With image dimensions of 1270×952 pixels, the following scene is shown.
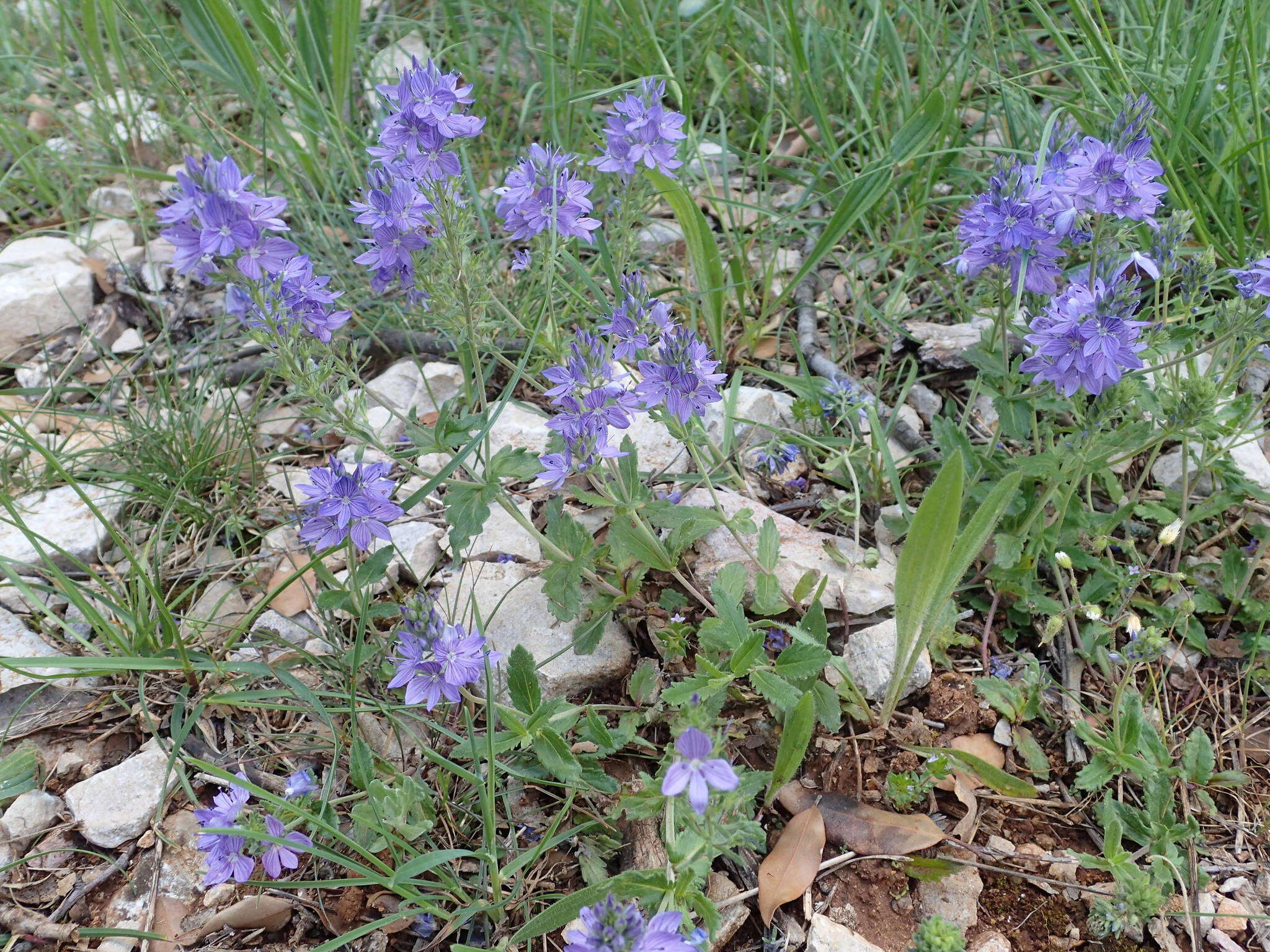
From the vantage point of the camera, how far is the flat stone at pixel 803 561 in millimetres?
2721

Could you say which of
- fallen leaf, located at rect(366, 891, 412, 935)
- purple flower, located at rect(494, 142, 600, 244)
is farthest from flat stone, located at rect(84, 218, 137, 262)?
fallen leaf, located at rect(366, 891, 412, 935)

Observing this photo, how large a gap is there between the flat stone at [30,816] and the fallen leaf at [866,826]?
6.20 feet

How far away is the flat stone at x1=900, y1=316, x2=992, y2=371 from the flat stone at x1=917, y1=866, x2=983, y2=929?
5.61ft

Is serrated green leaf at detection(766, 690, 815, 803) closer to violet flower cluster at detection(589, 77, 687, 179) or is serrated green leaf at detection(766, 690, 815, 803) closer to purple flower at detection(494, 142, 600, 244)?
purple flower at detection(494, 142, 600, 244)

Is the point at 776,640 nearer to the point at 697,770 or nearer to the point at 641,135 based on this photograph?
the point at 697,770

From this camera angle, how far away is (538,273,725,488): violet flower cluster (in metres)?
2.27

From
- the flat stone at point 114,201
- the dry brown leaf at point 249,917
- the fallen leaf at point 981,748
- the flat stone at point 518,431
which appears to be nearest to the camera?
the dry brown leaf at point 249,917

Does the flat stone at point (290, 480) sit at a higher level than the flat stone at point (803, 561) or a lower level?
higher

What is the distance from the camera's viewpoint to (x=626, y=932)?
63.0 inches

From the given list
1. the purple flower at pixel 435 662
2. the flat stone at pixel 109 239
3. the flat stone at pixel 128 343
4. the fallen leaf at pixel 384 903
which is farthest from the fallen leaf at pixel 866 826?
the flat stone at pixel 109 239

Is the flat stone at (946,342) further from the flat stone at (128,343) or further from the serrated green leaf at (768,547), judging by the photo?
the flat stone at (128,343)

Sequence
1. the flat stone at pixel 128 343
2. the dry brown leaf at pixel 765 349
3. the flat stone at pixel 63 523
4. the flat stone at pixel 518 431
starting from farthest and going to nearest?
the flat stone at pixel 128 343 < the dry brown leaf at pixel 765 349 < the flat stone at pixel 518 431 < the flat stone at pixel 63 523

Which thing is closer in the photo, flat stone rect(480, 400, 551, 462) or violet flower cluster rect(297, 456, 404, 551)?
violet flower cluster rect(297, 456, 404, 551)

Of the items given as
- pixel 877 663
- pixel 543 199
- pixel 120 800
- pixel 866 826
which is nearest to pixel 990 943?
pixel 866 826
